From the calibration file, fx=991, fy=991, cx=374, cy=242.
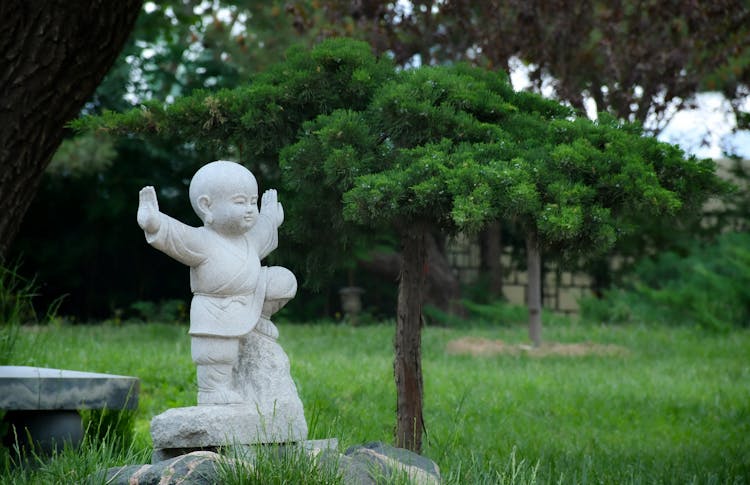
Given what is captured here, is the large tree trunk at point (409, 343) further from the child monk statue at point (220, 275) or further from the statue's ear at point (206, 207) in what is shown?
the statue's ear at point (206, 207)

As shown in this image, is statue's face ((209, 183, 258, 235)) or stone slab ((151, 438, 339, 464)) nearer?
stone slab ((151, 438, 339, 464))

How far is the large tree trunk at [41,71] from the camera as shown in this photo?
5750mm

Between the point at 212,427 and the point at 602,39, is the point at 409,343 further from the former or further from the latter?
the point at 602,39

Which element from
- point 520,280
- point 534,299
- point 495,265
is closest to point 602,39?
point 534,299

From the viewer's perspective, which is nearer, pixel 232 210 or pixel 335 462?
pixel 335 462

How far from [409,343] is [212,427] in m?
1.66

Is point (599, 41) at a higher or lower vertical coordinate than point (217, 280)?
higher

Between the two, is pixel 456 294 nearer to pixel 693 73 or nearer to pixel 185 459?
pixel 693 73

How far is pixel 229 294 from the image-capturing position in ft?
14.5

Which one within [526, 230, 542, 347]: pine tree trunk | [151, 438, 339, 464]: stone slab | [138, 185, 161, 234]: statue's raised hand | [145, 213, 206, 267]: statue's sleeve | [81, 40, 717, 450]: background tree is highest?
[81, 40, 717, 450]: background tree

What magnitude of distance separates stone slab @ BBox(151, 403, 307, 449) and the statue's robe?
13.6 inches

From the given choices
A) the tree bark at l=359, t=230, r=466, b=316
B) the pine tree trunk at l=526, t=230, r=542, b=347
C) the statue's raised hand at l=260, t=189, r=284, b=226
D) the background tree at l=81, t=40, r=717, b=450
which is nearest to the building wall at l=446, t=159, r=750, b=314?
the tree bark at l=359, t=230, r=466, b=316

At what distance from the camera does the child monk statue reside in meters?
4.36

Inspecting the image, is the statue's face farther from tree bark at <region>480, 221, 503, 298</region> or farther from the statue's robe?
tree bark at <region>480, 221, 503, 298</region>
